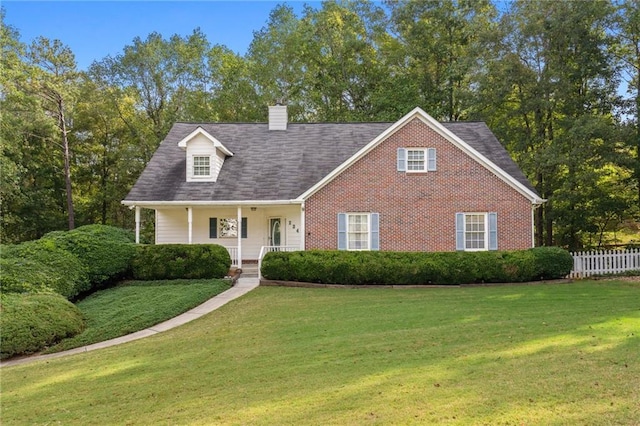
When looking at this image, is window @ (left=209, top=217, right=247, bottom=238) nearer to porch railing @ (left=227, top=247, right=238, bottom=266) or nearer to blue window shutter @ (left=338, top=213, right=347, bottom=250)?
porch railing @ (left=227, top=247, right=238, bottom=266)

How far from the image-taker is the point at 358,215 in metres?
18.4

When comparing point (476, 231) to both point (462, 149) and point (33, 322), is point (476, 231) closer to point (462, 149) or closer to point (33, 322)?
point (462, 149)

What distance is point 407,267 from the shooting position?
1555cm

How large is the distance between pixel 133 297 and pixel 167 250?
2892 mm

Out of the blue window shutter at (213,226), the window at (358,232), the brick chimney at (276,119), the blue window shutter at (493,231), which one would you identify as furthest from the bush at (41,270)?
the blue window shutter at (493,231)

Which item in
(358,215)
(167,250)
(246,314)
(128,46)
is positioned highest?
(128,46)

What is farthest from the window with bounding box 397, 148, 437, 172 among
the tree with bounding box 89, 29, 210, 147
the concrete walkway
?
the tree with bounding box 89, 29, 210, 147

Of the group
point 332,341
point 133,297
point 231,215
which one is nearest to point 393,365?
point 332,341

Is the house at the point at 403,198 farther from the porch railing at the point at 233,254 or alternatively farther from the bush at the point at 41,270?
the bush at the point at 41,270

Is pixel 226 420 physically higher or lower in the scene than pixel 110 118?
lower

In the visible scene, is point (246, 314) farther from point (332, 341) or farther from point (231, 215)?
point (231, 215)

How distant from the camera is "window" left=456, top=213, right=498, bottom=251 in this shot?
1805cm

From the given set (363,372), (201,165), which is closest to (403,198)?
(201,165)

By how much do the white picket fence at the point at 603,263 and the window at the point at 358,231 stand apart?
765cm
